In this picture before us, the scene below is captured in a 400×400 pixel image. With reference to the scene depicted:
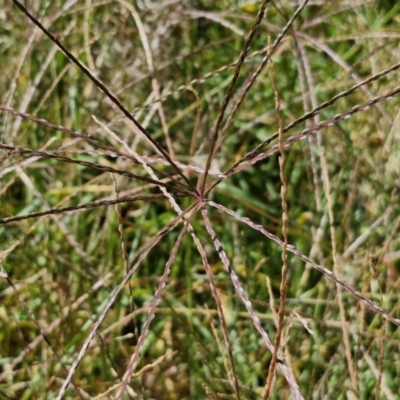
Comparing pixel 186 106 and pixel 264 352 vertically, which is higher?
pixel 186 106

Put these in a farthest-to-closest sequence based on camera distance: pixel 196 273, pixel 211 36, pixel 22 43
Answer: pixel 211 36, pixel 22 43, pixel 196 273

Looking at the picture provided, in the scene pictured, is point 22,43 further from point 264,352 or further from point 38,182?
point 264,352

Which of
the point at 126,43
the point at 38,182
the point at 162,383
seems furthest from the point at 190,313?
the point at 126,43

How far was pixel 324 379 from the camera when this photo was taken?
799mm

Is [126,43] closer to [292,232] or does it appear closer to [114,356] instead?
[292,232]

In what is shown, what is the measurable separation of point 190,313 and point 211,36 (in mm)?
803

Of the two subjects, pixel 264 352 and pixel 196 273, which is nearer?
pixel 264 352

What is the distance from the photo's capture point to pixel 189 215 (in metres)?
0.94

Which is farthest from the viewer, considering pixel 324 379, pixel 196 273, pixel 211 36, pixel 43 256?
pixel 211 36

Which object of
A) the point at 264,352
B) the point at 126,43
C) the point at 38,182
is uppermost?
the point at 126,43

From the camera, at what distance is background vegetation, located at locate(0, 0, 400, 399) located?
2.89ft

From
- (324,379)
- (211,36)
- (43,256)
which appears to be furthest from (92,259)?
(211,36)

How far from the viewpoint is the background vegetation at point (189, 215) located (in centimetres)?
88

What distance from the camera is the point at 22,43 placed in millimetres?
1343
